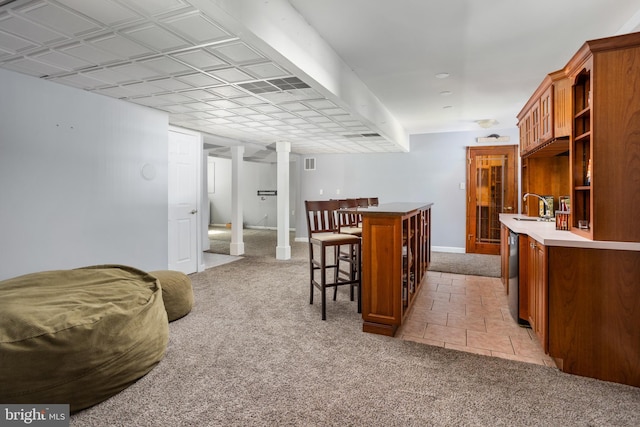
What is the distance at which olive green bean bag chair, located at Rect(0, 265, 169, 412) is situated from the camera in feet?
5.40

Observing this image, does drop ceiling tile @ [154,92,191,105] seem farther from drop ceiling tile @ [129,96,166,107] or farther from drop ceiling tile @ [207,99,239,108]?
drop ceiling tile @ [207,99,239,108]

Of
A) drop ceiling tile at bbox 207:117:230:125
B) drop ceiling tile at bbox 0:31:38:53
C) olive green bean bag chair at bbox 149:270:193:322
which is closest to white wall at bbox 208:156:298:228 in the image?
drop ceiling tile at bbox 207:117:230:125

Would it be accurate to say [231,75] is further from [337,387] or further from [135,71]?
[337,387]

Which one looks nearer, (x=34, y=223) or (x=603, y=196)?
(x=603, y=196)

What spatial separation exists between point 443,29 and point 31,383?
3.49 metres

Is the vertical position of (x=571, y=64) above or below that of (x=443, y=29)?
below

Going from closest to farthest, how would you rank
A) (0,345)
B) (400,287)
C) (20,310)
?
(0,345) < (20,310) < (400,287)

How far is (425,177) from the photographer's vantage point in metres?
7.10

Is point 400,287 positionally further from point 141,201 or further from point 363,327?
point 141,201

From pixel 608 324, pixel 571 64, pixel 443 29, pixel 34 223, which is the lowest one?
pixel 608 324

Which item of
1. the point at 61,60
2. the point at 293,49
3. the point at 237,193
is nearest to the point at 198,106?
the point at 61,60

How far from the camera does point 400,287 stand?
2.72 metres

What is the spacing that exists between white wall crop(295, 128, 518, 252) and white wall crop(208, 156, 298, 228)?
3.56 m

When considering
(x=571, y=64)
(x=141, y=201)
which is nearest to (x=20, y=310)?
(x=141, y=201)
